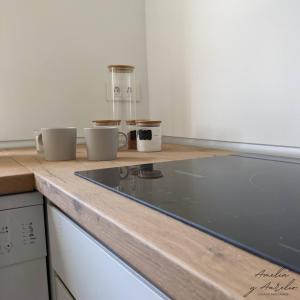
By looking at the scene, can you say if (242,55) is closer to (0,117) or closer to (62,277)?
(62,277)

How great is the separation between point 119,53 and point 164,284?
1321 mm

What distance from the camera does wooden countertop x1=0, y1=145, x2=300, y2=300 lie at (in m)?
0.26

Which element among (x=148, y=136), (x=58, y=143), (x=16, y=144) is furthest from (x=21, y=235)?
(x=16, y=144)

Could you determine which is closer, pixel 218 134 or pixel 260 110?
pixel 260 110

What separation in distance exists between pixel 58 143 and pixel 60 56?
0.62 metres

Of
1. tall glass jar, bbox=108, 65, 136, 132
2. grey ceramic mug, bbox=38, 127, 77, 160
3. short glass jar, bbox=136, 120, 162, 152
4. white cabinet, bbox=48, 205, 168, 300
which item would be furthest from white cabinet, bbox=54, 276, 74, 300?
tall glass jar, bbox=108, 65, 136, 132

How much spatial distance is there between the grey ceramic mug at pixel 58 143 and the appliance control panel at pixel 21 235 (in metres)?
0.18

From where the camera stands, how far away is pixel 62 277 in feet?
2.29

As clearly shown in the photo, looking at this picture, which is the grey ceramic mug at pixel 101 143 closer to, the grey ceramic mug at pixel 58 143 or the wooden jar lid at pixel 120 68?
the grey ceramic mug at pixel 58 143

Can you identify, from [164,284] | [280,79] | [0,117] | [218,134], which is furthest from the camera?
[0,117]

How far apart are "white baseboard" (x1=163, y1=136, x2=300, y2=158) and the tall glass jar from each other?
0.74ft

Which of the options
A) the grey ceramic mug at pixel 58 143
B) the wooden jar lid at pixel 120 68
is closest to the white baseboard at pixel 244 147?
the wooden jar lid at pixel 120 68

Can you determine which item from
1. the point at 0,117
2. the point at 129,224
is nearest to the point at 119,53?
the point at 0,117

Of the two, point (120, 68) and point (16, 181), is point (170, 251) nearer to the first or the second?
point (16, 181)
